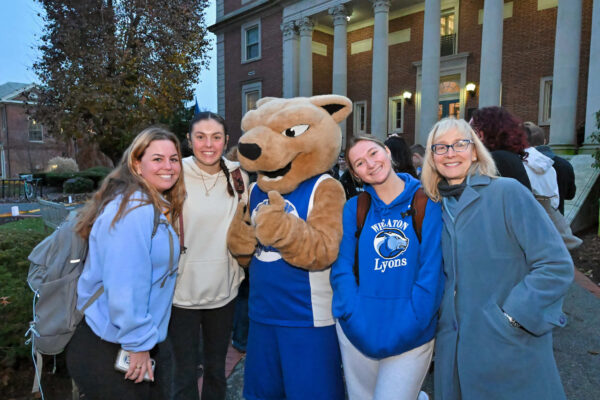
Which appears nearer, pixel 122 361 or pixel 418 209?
pixel 122 361

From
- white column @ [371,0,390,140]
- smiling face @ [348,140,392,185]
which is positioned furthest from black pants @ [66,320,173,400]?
white column @ [371,0,390,140]

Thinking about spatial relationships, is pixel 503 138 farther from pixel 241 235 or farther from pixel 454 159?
pixel 241 235

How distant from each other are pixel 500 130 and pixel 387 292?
173 centimetres

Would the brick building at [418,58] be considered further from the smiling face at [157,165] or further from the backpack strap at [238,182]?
the smiling face at [157,165]

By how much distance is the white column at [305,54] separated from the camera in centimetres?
1909

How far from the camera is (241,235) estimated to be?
2420 mm

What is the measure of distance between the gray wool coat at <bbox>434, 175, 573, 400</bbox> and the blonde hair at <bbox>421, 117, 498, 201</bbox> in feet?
0.30

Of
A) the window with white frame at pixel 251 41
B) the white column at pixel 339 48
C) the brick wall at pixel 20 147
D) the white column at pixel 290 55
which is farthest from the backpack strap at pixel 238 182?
the brick wall at pixel 20 147

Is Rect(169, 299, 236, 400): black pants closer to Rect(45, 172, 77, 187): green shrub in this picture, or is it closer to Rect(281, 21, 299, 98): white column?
Rect(281, 21, 299, 98): white column

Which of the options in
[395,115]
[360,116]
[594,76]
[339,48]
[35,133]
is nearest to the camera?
[594,76]

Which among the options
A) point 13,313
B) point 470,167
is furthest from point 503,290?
point 13,313

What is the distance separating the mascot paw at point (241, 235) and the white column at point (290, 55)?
59.9 feet

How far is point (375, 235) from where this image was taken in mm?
2070

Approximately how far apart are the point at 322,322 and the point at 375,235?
602 millimetres
